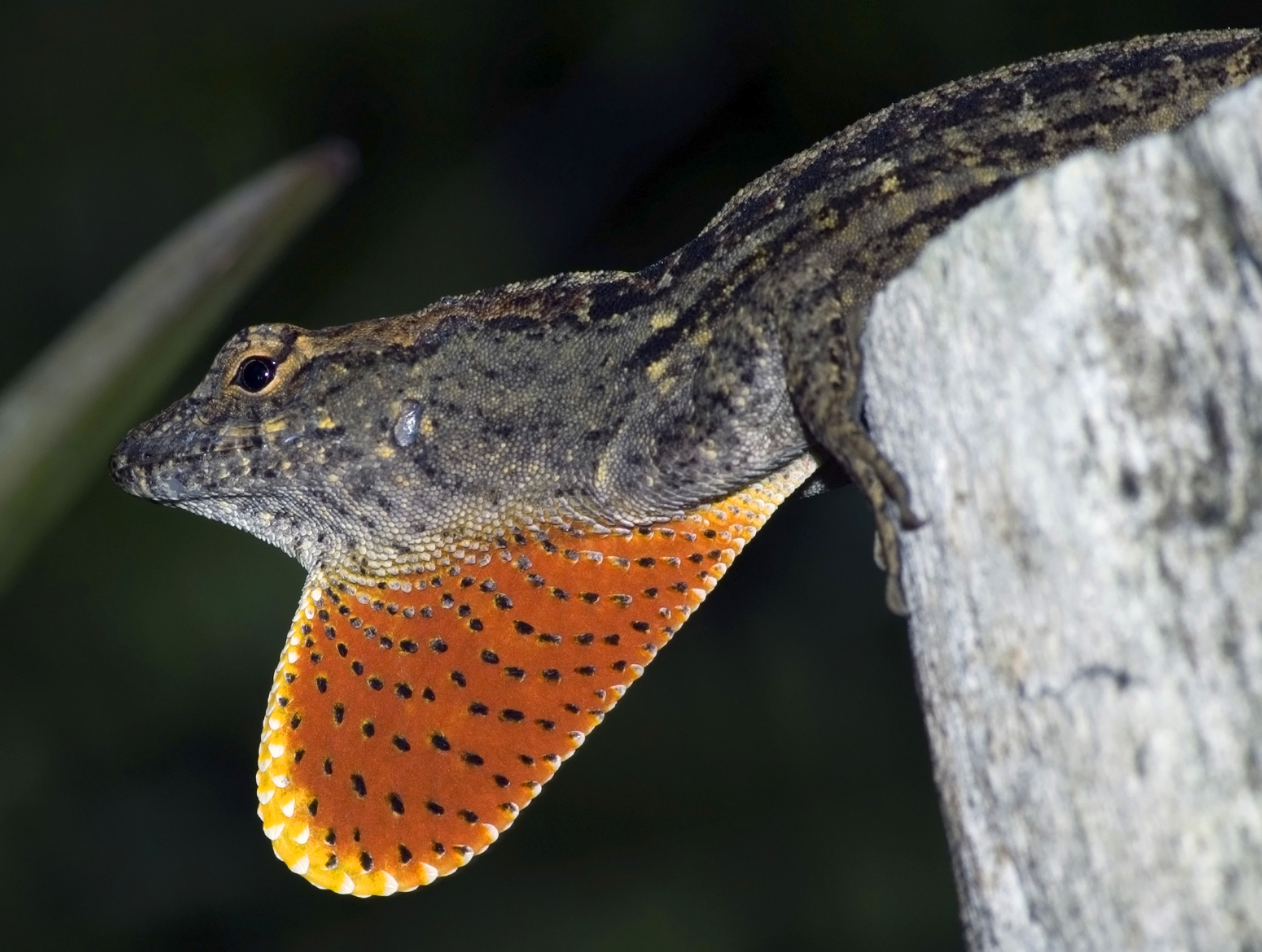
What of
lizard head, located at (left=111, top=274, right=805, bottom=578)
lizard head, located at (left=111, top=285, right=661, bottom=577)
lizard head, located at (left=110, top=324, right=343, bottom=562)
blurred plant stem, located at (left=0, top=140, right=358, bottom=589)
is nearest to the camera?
blurred plant stem, located at (left=0, top=140, right=358, bottom=589)

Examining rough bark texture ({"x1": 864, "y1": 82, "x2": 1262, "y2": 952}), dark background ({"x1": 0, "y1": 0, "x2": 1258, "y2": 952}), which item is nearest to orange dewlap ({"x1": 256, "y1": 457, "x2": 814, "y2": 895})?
rough bark texture ({"x1": 864, "y1": 82, "x2": 1262, "y2": 952})

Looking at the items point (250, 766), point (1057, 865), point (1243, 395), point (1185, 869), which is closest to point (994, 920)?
point (1057, 865)

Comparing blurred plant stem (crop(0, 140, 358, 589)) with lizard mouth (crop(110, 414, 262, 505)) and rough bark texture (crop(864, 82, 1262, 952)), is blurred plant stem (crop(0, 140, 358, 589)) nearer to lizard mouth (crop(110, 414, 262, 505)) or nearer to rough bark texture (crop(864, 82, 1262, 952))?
lizard mouth (crop(110, 414, 262, 505))

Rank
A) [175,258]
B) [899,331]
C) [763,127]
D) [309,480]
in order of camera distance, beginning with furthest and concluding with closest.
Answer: [763,127] → [309,480] → [175,258] → [899,331]

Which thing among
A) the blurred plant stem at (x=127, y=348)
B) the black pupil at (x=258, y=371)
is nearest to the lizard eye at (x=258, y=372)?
the black pupil at (x=258, y=371)

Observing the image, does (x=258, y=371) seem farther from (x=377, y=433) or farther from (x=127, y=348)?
(x=127, y=348)

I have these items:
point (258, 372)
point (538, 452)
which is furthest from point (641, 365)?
point (258, 372)

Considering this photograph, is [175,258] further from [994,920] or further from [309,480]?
[994,920]
